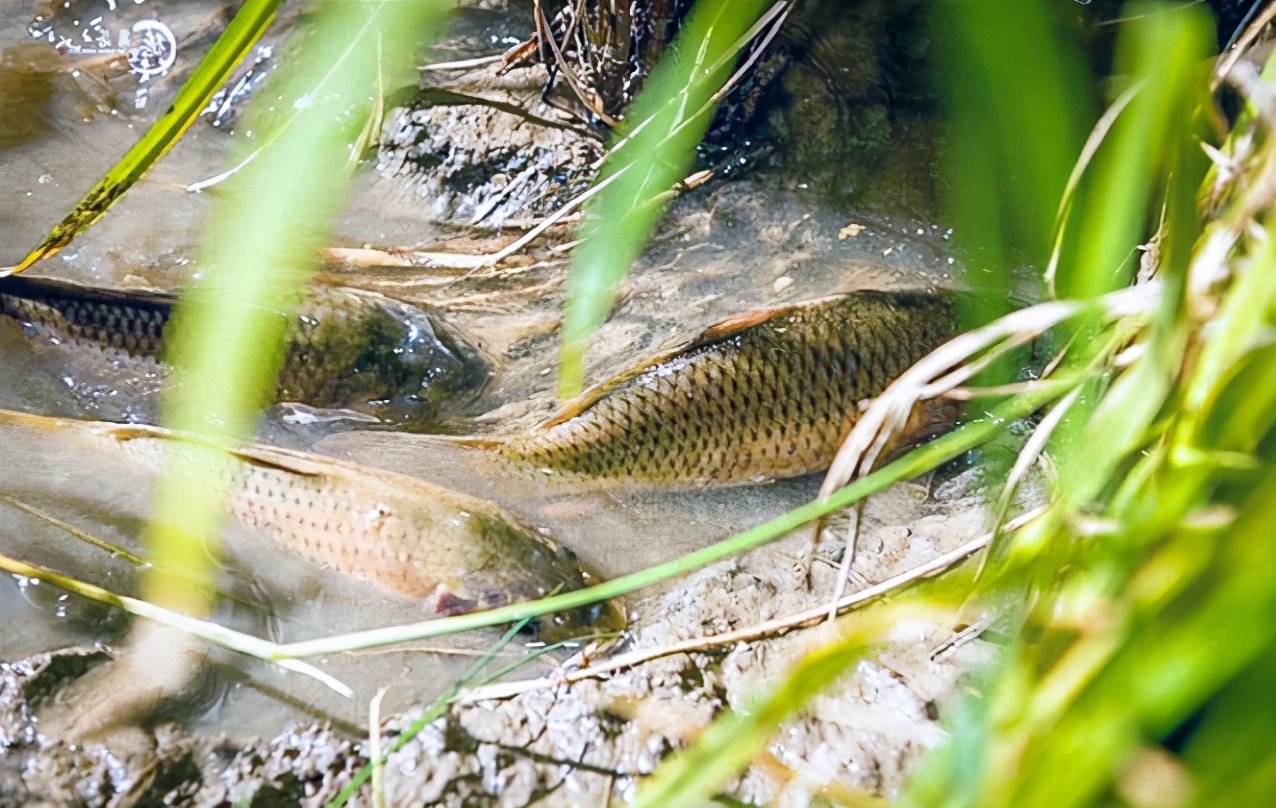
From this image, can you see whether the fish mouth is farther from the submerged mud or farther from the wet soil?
the submerged mud

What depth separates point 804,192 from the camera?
131 inches

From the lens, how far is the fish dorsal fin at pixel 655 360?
2.50 m

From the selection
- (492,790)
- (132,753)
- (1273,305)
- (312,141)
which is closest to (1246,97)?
(1273,305)

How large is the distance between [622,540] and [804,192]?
1584 mm

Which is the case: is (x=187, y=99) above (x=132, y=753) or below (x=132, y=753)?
above

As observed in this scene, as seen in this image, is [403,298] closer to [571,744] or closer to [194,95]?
[571,744]

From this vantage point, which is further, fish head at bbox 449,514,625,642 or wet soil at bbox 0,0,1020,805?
fish head at bbox 449,514,625,642

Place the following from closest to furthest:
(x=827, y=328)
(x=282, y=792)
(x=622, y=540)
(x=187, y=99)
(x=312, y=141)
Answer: (x=312, y=141)
(x=187, y=99)
(x=282, y=792)
(x=622, y=540)
(x=827, y=328)

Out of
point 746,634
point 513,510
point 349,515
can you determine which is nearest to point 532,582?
point 513,510

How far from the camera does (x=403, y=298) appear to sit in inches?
123

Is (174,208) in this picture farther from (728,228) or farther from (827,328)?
(827,328)

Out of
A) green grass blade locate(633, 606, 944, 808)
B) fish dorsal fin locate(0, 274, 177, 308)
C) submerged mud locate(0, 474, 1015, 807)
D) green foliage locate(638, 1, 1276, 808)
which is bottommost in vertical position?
submerged mud locate(0, 474, 1015, 807)

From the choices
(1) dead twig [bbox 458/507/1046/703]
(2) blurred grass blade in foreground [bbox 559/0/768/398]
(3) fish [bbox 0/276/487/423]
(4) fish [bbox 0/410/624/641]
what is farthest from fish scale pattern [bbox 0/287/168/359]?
(2) blurred grass blade in foreground [bbox 559/0/768/398]

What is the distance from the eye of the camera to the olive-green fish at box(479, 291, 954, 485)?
246cm
